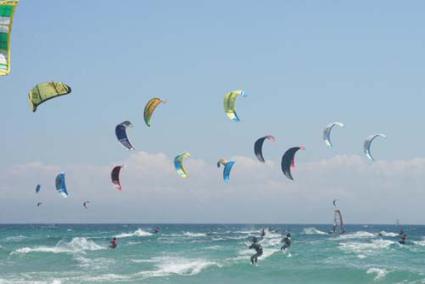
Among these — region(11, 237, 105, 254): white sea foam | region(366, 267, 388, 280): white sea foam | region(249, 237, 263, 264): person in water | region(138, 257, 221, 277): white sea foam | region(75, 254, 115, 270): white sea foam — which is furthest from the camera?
region(11, 237, 105, 254): white sea foam

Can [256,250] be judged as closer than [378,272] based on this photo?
No

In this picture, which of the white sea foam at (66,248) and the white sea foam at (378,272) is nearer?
the white sea foam at (378,272)

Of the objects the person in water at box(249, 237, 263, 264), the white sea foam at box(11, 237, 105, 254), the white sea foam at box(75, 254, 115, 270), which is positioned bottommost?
the white sea foam at box(75, 254, 115, 270)

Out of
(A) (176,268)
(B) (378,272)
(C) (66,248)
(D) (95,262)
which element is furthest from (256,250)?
(C) (66,248)

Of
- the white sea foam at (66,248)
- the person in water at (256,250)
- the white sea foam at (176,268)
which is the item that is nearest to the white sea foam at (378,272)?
the person in water at (256,250)

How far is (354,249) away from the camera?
4206 cm

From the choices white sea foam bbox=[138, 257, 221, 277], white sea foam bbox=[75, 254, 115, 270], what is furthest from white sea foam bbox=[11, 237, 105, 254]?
white sea foam bbox=[138, 257, 221, 277]

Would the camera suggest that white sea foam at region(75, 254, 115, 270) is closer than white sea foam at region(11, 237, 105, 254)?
Yes

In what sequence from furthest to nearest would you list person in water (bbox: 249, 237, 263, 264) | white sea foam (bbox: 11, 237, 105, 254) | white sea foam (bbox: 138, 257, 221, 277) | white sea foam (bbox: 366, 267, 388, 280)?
white sea foam (bbox: 11, 237, 105, 254) → person in water (bbox: 249, 237, 263, 264) → white sea foam (bbox: 138, 257, 221, 277) → white sea foam (bbox: 366, 267, 388, 280)

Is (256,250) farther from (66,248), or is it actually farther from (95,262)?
(66,248)

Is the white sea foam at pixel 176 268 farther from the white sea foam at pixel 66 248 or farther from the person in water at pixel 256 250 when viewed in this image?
the white sea foam at pixel 66 248

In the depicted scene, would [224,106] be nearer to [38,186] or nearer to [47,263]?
[38,186]

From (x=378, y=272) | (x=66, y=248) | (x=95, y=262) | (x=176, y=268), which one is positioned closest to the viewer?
(x=378, y=272)

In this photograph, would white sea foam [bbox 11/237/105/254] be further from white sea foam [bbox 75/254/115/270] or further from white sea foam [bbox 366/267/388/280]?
white sea foam [bbox 366/267/388/280]
